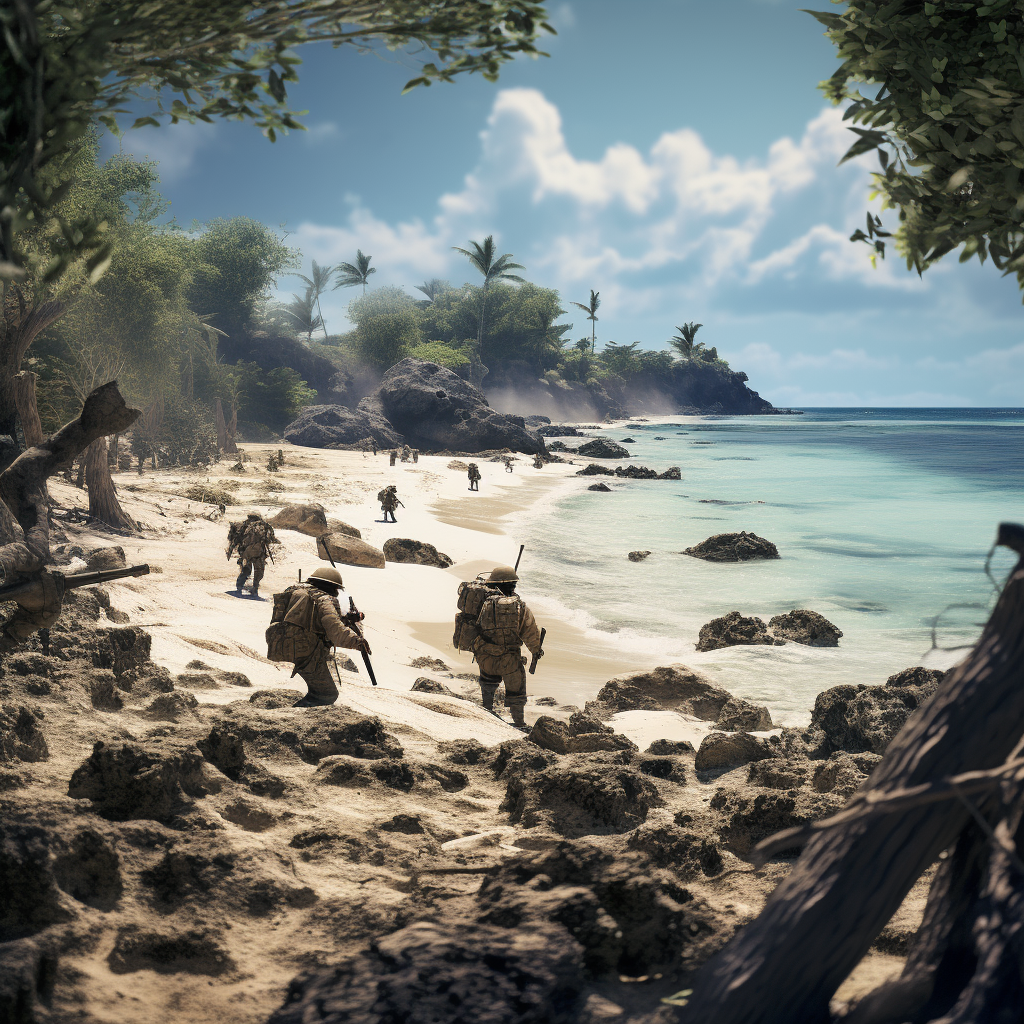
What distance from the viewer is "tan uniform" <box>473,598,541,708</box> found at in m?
7.57

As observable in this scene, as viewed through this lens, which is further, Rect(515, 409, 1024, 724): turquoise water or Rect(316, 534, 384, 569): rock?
Rect(316, 534, 384, 569): rock

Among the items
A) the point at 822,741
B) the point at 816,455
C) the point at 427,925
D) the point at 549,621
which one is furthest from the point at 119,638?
the point at 816,455

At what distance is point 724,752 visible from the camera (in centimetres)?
554

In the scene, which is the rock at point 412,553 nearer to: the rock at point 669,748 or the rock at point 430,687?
the rock at point 430,687

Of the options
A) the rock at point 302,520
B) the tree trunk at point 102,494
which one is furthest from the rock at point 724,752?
the tree trunk at point 102,494

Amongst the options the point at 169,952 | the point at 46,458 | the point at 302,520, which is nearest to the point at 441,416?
the point at 302,520

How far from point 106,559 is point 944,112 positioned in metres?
10.9

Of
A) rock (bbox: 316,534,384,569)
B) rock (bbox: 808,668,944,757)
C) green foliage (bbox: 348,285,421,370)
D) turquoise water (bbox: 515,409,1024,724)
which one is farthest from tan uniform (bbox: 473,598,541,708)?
green foliage (bbox: 348,285,421,370)

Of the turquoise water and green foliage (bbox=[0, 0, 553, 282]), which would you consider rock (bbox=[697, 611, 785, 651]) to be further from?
green foliage (bbox=[0, 0, 553, 282])

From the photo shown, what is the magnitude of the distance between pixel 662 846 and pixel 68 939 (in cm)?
256

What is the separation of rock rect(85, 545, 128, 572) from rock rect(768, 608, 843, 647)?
34.1 feet

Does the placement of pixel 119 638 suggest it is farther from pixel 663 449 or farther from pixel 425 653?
pixel 663 449

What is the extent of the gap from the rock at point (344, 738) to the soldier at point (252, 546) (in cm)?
684

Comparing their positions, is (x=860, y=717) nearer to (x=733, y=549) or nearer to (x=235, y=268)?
(x=733, y=549)
